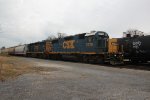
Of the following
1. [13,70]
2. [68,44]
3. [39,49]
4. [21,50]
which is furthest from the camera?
[21,50]

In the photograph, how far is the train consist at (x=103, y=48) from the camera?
2548cm

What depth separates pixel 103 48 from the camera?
2844 cm

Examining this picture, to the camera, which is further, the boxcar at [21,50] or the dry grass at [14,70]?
the boxcar at [21,50]

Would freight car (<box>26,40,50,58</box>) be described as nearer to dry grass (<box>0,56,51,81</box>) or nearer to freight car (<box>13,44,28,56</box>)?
freight car (<box>13,44,28,56</box>)

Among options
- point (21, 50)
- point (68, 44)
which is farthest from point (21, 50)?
point (68, 44)

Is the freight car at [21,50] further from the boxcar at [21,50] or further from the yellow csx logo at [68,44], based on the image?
the yellow csx logo at [68,44]

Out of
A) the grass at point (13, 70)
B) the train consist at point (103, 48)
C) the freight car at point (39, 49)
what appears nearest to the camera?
the grass at point (13, 70)

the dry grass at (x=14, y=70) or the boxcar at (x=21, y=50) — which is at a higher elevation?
the boxcar at (x=21, y=50)

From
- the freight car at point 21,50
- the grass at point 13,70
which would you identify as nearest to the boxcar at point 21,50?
the freight car at point 21,50

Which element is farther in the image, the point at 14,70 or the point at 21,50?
the point at 21,50

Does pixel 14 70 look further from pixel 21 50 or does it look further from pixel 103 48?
pixel 21 50

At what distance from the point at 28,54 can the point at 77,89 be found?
46.4 m

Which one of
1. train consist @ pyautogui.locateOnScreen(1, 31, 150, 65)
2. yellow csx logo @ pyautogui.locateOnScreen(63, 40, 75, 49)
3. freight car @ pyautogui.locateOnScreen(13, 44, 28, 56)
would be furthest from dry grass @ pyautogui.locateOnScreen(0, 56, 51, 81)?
freight car @ pyautogui.locateOnScreen(13, 44, 28, 56)

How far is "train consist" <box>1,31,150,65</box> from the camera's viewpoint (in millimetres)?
25484
